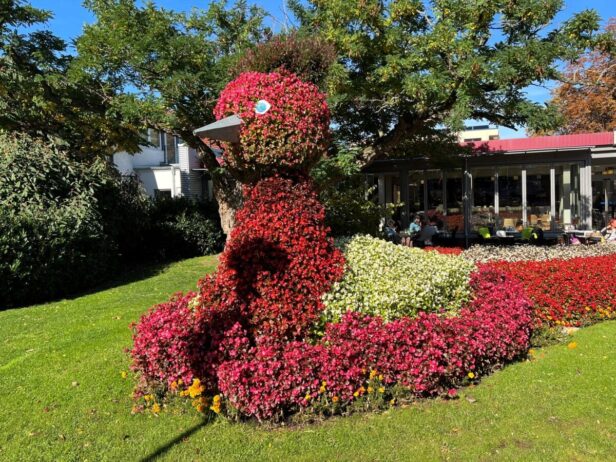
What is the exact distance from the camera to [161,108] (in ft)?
30.4

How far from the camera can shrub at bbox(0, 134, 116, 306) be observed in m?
8.01

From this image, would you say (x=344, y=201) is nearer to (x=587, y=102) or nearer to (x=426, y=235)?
(x=426, y=235)

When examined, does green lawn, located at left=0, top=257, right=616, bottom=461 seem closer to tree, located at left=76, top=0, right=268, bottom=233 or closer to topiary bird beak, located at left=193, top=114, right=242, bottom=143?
topiary bird beak, located at left=193, top=114, right=242, bottom=143

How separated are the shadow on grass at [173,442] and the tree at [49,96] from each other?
26.1 ft

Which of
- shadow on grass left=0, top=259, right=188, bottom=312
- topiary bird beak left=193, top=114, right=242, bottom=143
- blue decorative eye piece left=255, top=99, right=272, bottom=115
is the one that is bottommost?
shadow on grass left=0, top=259, right=188, bottom=312

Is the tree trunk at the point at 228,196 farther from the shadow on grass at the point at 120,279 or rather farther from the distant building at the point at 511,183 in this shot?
the distant building at the point at 511,183

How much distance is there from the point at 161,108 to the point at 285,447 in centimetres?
753

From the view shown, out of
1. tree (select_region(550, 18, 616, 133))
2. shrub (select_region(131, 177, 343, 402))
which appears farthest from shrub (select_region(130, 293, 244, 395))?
tree (select_region(550, 18, 616, 133))

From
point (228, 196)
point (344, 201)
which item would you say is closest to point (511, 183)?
point (344, 201)

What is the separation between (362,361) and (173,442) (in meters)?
1.48

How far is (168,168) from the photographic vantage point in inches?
867

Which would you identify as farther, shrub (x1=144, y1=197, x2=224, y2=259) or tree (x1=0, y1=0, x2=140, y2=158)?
shrub (x1=144, y1=197, x2=224, y2=259)

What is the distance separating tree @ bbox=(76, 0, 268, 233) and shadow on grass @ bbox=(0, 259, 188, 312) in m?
3.19

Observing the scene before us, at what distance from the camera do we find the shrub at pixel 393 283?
437 centimetres
